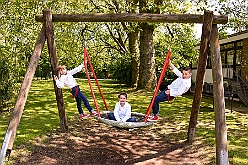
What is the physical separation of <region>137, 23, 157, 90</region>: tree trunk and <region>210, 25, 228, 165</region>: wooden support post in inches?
373

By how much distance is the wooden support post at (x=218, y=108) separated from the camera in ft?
13.7

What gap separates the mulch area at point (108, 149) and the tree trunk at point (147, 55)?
728 cm

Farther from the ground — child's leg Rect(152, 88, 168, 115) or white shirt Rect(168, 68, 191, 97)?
white shirt Rect(168, 68, 191, 97)

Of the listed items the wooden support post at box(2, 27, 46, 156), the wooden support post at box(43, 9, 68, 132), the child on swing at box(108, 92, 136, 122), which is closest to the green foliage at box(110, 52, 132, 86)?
the wooden support post at box(43, 9, 68, 132)

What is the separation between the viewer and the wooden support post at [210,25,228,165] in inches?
165

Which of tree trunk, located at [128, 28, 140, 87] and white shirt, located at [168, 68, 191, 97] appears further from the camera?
tree trunk, located at [128, 28, 140, 87]

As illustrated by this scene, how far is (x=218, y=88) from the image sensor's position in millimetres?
4641

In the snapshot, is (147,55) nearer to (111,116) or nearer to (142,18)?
(111,116)

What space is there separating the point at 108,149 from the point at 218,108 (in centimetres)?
271

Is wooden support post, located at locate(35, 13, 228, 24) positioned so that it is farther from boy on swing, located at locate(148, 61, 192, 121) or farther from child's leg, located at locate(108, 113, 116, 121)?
child's leg, located at locate(108, 113, 116, 121)

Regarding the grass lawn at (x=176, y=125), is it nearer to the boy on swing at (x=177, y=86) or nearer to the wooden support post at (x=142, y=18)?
the boy on swing at (x=177, y=86)

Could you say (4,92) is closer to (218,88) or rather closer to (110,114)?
(110,114)

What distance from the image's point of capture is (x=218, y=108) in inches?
178

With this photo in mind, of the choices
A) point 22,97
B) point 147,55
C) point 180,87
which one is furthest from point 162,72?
point 147,55
